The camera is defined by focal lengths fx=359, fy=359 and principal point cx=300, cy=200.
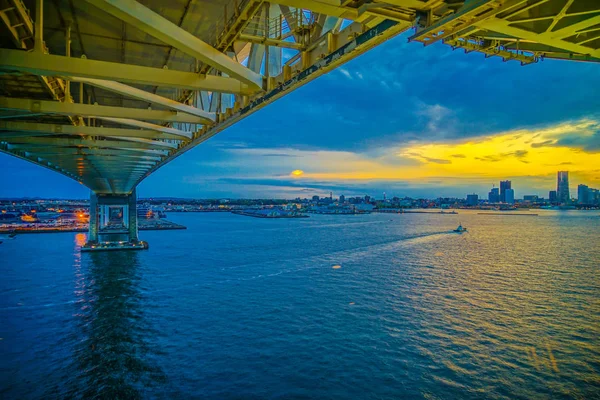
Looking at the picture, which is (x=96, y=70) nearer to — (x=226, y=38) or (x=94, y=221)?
(x=226, y=38)

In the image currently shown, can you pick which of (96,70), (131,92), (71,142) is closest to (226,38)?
(96,70)

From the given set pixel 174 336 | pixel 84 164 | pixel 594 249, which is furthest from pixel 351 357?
pixel 594 249

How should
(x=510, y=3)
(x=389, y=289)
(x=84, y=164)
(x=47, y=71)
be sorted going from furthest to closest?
(x=389, y=289) < (x=84, y=164) < (x=47, y=71) < (x=510, y=3)

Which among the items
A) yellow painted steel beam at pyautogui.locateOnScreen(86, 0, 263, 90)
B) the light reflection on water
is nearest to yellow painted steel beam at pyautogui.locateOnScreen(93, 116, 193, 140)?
yellow painted steel beam at pyautogui.locateOnScreen(86, 0, 263, 90)

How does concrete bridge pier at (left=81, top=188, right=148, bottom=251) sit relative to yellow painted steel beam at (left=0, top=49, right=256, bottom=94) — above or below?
below

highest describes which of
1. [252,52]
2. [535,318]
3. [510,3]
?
[252,52]

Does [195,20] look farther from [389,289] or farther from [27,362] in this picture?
[389,289]

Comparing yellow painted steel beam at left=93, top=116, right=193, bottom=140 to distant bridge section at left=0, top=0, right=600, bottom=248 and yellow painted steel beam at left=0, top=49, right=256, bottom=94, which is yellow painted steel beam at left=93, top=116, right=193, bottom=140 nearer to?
distant bridge section at left=0, top=0, right=600, bottom=248

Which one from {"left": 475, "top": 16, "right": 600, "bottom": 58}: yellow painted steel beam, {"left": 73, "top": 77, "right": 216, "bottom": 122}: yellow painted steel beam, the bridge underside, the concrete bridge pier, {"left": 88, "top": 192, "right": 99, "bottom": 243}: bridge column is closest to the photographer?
the bridge underside
